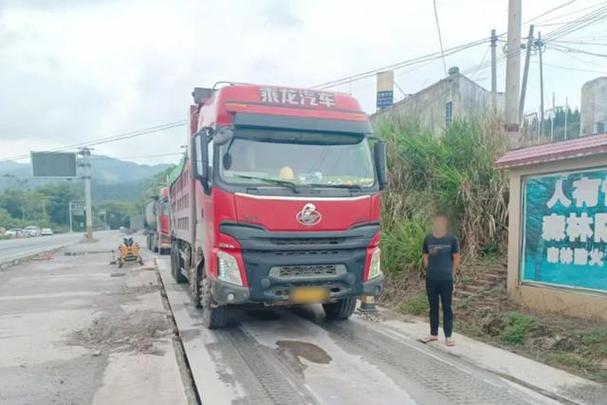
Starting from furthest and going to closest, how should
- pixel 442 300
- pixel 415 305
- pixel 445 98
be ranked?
1. pixel 445 98
2. pixel 415 305
3. pixel 442 300

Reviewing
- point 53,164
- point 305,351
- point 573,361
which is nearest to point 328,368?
point 305,351

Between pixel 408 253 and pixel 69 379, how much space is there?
19.8ft

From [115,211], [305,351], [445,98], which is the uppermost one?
[445,98]

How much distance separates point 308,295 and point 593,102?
11.7 meters

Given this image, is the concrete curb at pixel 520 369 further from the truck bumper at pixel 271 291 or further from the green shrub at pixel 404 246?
the green shrub at pixel 404 246

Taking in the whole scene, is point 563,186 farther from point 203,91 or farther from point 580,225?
point 203,91

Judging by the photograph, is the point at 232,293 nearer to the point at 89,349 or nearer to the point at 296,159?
the point at 296,159

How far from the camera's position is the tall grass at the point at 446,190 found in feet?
28.3

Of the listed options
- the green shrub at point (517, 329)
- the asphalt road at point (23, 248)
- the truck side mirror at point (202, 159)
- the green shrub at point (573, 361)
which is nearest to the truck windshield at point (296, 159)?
the truck side mirror at point (202, 159)

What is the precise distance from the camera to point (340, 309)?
6.73 meters

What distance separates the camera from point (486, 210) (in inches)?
340

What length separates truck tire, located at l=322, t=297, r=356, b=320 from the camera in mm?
6586

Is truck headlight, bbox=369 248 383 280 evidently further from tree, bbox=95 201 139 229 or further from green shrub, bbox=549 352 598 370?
tree, bbox=95 201 139 229

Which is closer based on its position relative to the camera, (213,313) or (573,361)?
(573,361)
